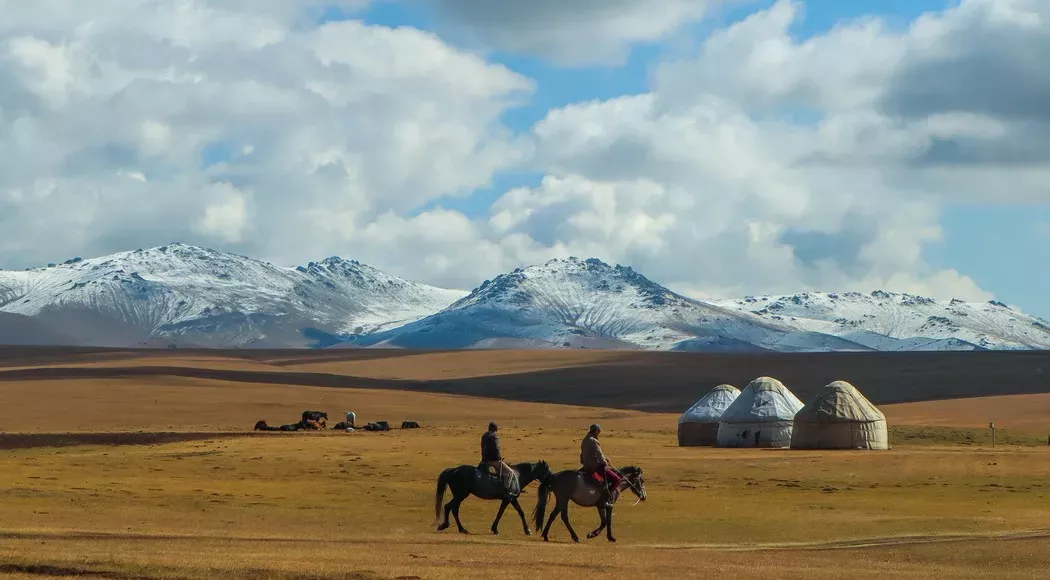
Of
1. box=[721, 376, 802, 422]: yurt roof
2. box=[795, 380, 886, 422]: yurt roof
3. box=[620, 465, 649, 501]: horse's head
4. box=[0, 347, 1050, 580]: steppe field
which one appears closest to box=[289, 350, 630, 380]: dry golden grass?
box=[0, 347, 1050, 580]: steppe field

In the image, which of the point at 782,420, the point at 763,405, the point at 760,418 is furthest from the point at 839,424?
the point at 763,405

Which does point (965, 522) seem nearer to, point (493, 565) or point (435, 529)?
point (435, 529)

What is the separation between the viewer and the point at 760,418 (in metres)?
58.4

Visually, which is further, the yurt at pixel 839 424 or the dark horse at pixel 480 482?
the yurt at pixel 839 424

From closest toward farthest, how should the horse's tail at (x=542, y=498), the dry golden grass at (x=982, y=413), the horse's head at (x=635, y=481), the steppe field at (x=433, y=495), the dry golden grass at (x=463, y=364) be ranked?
the steppe field at (x=433, y=495), the horse's tail at (x=542, y=498), the horse's head at (x=635, y=481), the dry golden grass at (x=982, y=413), the dry golden grass at (x=463, y=364)

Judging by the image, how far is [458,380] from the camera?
142375mm

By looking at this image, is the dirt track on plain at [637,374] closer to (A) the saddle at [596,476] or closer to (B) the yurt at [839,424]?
(B) the yurt at [839,424]

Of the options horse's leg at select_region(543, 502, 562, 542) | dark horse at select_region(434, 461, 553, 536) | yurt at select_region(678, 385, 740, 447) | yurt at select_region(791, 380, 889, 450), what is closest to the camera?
horse's leg at select_region(543, 502, 562, 542)

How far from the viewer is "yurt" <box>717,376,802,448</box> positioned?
58.4 meters

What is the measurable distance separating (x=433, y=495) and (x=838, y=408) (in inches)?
931

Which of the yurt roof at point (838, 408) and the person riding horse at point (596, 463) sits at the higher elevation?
the yurt roof at point (838, 408)

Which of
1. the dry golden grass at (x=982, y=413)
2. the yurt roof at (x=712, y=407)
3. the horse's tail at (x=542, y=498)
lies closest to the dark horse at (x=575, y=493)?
the horse's tail at (x=542, y=498)

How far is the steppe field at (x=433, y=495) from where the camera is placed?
70.2 ft

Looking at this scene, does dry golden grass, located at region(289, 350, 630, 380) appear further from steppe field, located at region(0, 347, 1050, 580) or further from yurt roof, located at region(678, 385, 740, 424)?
yurt roof, located at region(678, 385, 740, 424)
